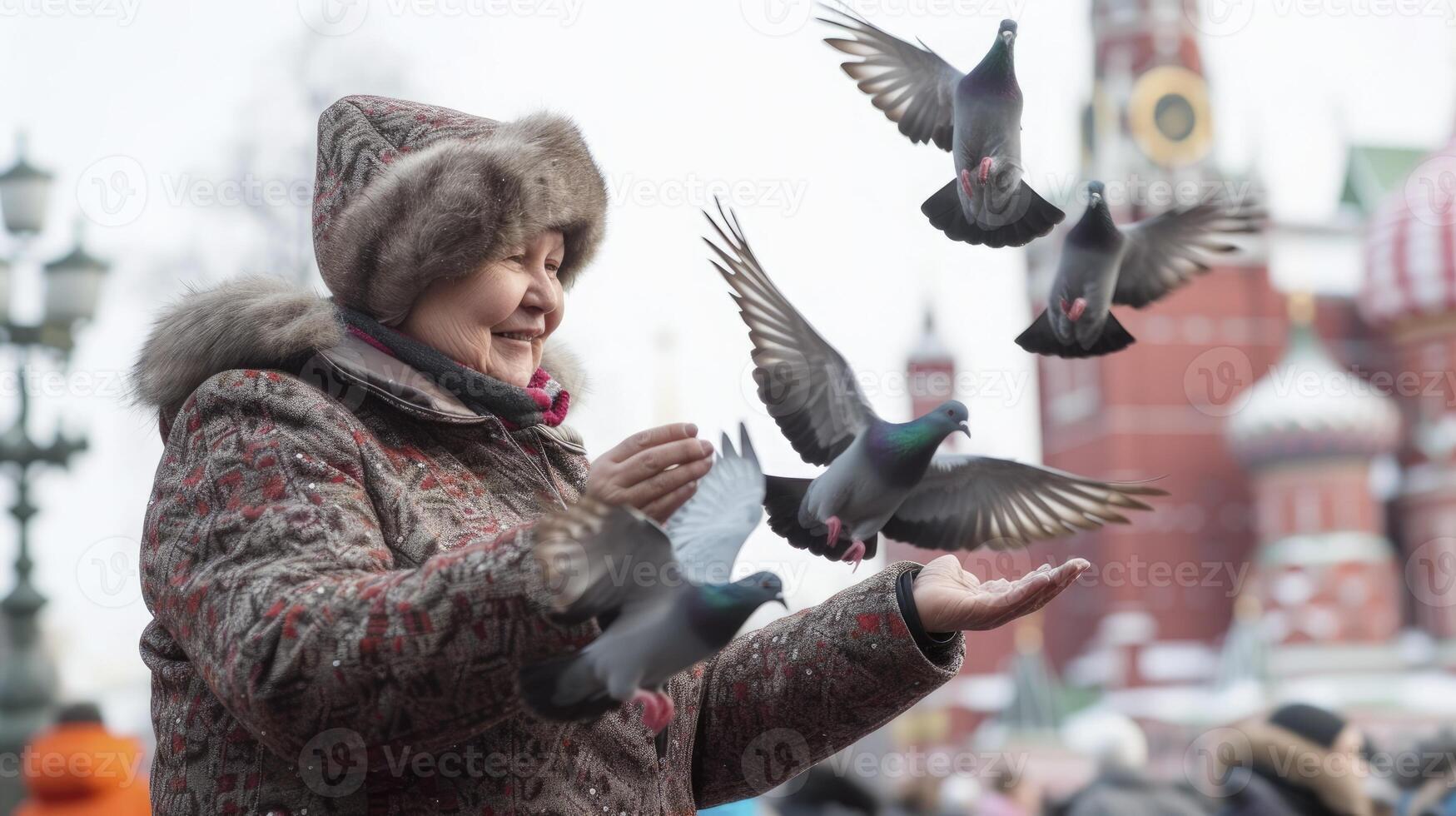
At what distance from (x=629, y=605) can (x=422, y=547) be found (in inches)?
19.1

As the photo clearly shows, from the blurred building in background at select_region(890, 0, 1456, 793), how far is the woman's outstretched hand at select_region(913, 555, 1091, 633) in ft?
95.9

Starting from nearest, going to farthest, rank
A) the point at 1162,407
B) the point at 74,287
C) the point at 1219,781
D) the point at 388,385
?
Result: 1. the point at 388,385
2. the point at 1219,781
3. the point at 74,287
4. the point at 1162,407

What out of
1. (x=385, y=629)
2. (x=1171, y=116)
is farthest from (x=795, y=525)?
(x=1171, y=116)

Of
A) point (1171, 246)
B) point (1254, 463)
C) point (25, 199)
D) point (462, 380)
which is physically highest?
point (25, 199)

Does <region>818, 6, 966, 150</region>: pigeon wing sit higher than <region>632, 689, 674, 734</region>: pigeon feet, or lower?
higher

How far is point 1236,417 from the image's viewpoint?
120ft

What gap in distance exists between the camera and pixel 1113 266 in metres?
1.62

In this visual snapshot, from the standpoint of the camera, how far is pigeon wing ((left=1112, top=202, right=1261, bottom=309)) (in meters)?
1.66

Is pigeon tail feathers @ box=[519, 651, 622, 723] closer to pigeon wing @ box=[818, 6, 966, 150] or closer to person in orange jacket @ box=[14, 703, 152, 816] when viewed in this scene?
pigeon wing @ box=[818, 6, 966, 150]

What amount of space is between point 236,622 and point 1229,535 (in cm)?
3859

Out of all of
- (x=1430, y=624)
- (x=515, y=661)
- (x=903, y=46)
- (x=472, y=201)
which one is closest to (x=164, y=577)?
(x=515, y=661)

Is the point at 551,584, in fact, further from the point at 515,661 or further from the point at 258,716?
the point at 258,716

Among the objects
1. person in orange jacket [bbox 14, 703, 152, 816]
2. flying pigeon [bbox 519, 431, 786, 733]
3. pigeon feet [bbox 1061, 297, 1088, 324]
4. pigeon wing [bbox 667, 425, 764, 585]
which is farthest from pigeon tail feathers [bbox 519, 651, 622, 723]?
person in orange jacket [bbox 14, 703, 152, 816]

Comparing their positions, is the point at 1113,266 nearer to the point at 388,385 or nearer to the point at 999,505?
the point at 999,505
